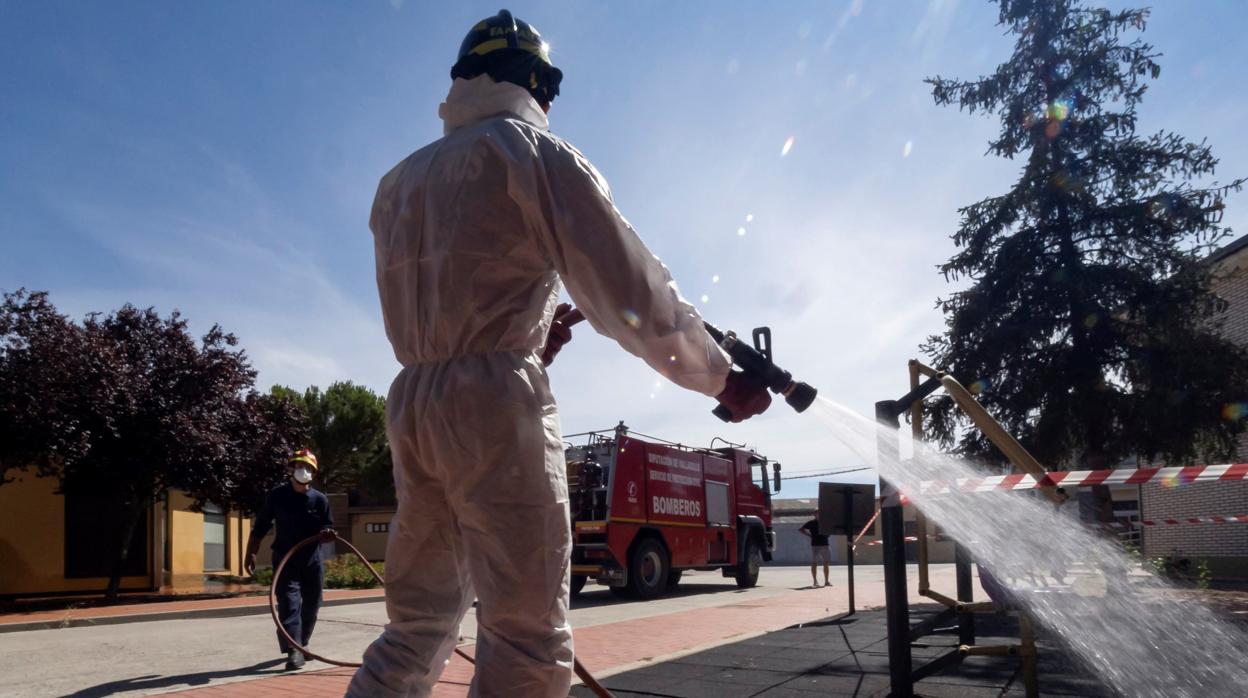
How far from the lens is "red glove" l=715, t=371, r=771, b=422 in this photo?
2324mm

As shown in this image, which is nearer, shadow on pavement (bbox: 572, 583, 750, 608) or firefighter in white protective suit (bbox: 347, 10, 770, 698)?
firefighter in white protective suit (bbox: 347, 10, 770, 698)

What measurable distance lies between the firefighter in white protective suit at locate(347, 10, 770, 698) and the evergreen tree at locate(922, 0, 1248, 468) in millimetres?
13314

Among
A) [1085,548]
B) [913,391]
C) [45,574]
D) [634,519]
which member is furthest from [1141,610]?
[45,574]

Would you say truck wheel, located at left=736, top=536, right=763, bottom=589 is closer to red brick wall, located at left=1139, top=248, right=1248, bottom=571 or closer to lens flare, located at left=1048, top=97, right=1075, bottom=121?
red brick wall, located at left=1139, top=248, right=1248, bottom=571

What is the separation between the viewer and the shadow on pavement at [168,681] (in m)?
5.70

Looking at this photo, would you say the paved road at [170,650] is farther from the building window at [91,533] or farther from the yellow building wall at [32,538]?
the building window at [91,533]

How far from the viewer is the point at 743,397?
2.33m

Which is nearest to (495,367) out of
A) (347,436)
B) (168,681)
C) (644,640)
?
(168,681)

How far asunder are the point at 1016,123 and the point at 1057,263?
2.55 metres

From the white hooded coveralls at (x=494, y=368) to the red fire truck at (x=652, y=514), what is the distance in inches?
417

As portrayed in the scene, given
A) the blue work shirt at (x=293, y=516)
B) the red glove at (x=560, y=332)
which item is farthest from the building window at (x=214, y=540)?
the red glove at (x=560, y=332)

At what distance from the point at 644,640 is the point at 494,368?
628 centimetres

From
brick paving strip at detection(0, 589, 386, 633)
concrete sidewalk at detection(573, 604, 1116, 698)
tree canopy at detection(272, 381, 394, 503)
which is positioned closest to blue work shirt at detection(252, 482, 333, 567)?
concrete sidewalk at detection(573, 604, 1116, 698)

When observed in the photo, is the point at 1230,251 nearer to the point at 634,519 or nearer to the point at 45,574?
the point at 634,519
